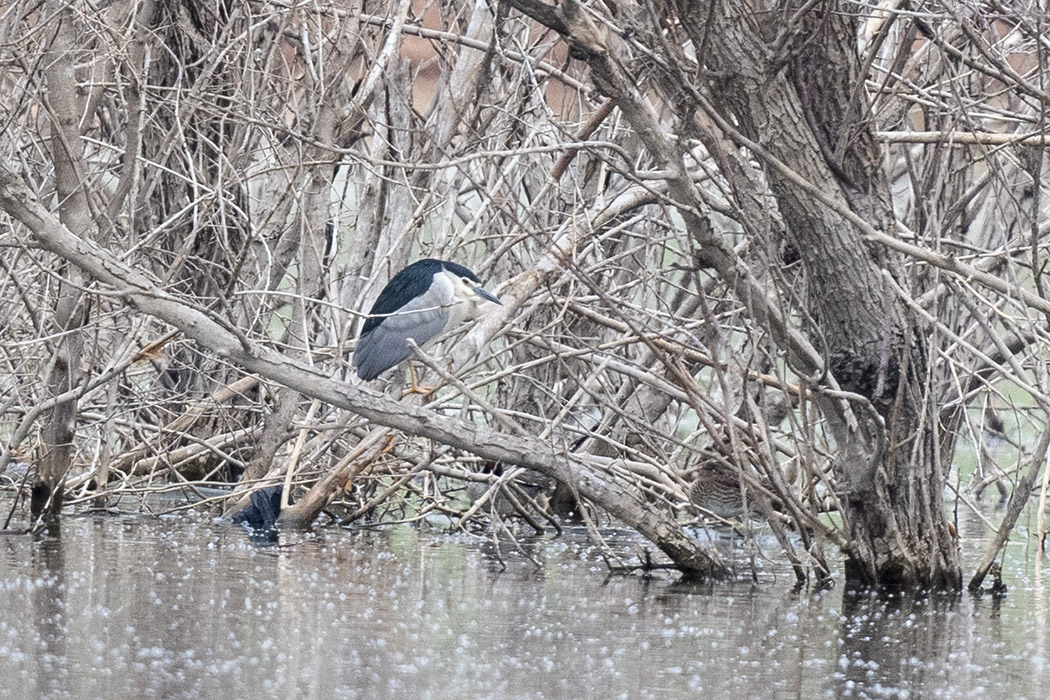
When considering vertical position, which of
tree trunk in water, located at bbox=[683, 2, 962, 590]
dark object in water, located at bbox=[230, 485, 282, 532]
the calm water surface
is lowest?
the calm water surface

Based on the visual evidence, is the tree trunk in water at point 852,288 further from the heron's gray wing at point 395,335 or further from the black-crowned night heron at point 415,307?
the heron's gray wing at point 395,335

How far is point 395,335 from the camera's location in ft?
25.4

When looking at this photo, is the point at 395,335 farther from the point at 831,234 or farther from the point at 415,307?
the point at 831,234

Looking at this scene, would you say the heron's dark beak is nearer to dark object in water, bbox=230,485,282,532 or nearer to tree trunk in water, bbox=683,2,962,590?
dark object in water, bbox=230,485,282,532

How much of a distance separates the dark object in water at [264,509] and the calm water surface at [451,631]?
0.58 metres

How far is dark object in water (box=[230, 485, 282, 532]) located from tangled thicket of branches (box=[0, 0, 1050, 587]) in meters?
0.09

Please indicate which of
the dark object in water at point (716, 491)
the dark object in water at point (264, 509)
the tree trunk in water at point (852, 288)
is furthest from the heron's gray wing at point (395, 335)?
the tree trunk in water at point (852, 288)

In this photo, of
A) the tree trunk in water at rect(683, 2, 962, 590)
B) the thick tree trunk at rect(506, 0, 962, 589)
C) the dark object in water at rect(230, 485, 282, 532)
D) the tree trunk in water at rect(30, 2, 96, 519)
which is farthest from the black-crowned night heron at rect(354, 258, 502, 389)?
the tree trunk in water at rect(683, 2, 962, 590)

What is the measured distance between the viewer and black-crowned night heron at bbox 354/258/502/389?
766cm

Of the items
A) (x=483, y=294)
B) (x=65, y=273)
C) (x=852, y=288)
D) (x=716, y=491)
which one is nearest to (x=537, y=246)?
(x=483, y=294)

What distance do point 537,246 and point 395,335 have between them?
1.39m

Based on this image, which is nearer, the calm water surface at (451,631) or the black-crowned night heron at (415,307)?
the calm water surface at (451,631)

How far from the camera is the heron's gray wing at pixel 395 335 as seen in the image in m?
7.73

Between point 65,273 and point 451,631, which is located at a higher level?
point 65,273
